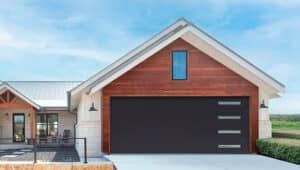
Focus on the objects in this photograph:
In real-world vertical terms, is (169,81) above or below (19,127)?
above

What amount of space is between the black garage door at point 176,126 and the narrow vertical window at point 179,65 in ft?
2.74

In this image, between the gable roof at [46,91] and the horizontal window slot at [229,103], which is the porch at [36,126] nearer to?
the gable roof at [46,91]

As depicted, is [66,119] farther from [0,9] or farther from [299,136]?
[299,136]

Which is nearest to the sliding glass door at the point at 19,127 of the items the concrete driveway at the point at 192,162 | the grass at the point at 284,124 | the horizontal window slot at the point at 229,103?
the concrete driveway at the point at 192,162

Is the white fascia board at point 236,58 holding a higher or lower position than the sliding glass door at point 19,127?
higher

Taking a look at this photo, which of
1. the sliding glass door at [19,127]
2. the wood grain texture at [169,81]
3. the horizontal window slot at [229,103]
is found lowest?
the sliding glass door at [19,127]

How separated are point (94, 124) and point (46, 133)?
1166cm

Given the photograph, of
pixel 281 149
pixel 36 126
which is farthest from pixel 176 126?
pixel 36 126

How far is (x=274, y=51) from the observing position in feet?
56.8

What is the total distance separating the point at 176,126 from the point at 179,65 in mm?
2266

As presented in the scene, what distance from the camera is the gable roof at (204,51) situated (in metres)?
13.8

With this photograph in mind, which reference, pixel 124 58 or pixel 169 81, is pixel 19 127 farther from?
pixel 169 81

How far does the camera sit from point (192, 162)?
11.6m

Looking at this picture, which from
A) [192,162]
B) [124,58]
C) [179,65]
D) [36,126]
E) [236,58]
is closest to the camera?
[192,162]
